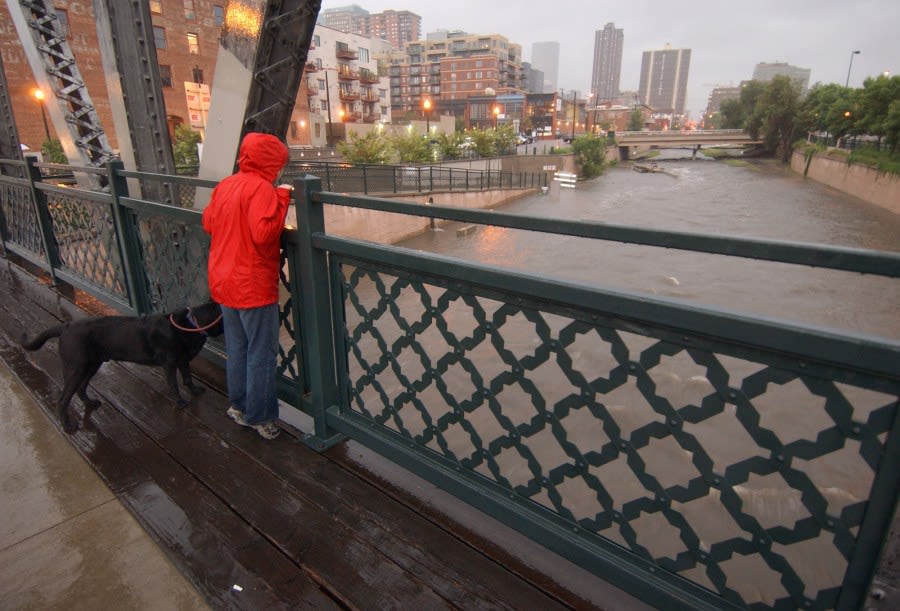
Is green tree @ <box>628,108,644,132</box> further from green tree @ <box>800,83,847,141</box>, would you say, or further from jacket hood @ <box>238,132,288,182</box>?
jacket hood @ <box>238,132,288,182</box>

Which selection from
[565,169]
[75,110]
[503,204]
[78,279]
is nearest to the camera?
[78,279]

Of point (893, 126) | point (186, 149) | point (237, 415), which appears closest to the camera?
point (237, 415)

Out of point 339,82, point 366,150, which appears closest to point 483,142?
point 366,150

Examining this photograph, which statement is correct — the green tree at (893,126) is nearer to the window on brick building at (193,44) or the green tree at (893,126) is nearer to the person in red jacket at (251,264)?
the person in red jacket at (251,264)

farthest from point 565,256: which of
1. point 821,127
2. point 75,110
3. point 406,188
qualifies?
point 821,127

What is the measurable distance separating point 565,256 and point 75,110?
2184 centimetres

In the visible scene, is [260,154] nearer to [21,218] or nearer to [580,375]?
[580,375]

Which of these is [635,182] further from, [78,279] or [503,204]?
[78,279]

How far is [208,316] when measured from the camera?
10.8 ft

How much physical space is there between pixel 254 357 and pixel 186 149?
25.9 m

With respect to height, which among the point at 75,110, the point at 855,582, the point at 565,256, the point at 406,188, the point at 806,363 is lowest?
the point at 565,256

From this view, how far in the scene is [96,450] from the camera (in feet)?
9.84

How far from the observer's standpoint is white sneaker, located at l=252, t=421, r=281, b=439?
309 cm

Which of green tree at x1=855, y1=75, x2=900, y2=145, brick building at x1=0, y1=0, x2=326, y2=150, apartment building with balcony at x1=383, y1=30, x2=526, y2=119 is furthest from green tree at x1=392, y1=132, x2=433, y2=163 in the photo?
apartment building with balcony at x1=383, y1=30, x2=526, y2=119
